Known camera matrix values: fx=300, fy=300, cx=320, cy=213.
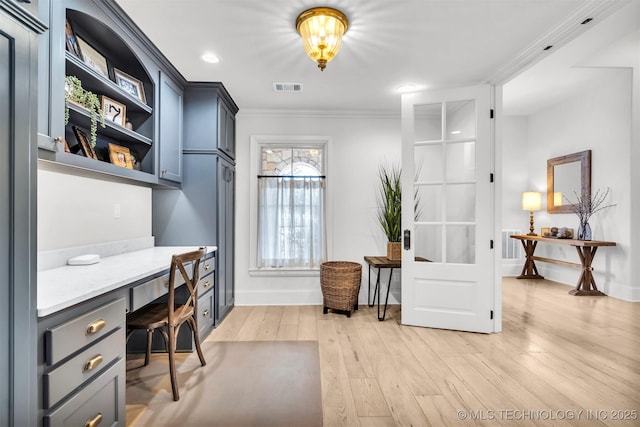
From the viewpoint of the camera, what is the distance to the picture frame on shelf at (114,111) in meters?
2.10

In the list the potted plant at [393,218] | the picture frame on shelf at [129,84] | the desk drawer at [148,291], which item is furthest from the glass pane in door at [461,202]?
the picture frame on shelf at [129,84]

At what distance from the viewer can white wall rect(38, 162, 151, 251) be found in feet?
6.19

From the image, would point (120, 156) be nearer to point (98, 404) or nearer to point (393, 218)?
point (98, 404)

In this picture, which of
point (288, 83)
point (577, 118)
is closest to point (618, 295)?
point (577, 118)

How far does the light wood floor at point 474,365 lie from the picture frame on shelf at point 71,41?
2407mm

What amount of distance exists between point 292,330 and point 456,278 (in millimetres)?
1691

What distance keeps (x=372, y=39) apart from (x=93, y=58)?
1.94 m

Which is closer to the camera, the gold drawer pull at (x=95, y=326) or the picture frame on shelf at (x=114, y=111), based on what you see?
the gold drawer pull at (x=95, y=326)

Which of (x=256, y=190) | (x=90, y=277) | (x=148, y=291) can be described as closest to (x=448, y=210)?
(x=256, y=190)

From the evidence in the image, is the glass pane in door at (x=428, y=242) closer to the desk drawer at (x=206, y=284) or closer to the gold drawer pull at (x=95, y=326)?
the desk drawer at (x=206, y=284)

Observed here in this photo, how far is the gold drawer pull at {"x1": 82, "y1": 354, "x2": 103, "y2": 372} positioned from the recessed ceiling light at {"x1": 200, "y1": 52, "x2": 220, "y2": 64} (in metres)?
2.24

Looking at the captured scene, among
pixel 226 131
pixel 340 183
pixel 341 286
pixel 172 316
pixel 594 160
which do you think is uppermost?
pixel 226 131

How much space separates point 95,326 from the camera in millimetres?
1284

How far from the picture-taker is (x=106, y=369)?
4.49 ft
